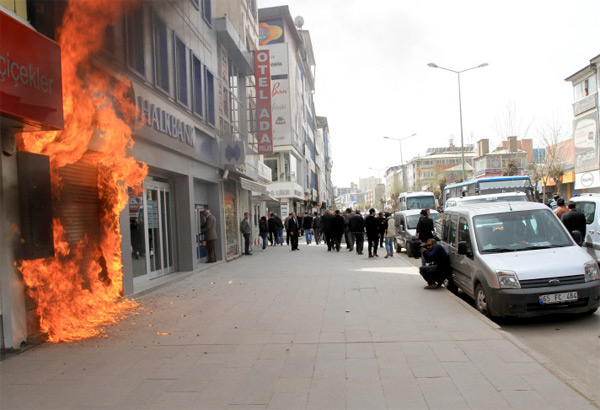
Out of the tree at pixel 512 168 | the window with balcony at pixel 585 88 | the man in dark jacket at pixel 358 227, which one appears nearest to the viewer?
the man in dark jacket at pixel 358 227

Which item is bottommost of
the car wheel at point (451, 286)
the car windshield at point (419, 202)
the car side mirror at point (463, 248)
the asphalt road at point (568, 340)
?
the asphalt road at point (568, 340)

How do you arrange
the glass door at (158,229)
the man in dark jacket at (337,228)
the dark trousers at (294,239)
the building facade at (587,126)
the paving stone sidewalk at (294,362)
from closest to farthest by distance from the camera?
1. the paving stone sidewalk at (294,362)
2. the glass door at (158,229)
3. the man in dark jacket at (337,228)
4. the dark trousers at (294,239)
5. the building facade at (587,126)

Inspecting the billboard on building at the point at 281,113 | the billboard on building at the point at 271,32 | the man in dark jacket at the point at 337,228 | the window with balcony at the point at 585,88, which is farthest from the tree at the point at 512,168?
the man in dark jacket at the point at 337,228

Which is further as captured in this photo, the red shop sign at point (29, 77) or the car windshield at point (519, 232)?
the car windshield at point (519, 232)

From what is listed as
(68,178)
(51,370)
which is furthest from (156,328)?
(68,178)

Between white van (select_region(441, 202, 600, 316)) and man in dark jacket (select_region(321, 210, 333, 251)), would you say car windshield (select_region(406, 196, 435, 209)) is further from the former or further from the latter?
white van (select_region(441, 202, 600, 316))

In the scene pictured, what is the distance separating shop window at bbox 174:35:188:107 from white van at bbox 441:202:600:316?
7935 mm

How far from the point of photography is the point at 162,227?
12133mm

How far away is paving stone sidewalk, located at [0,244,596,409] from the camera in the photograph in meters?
3.92

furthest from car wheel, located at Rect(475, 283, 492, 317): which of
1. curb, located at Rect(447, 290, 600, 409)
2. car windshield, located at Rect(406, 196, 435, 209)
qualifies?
car windshield, located at Rect(406, 196, 435, 209)

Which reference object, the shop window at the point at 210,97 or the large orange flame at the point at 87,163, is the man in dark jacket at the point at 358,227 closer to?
the shop window at the point at 210,97

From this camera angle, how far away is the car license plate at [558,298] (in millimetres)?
6301

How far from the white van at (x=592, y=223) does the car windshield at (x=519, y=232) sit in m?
3.55

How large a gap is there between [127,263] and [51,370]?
410 cm
